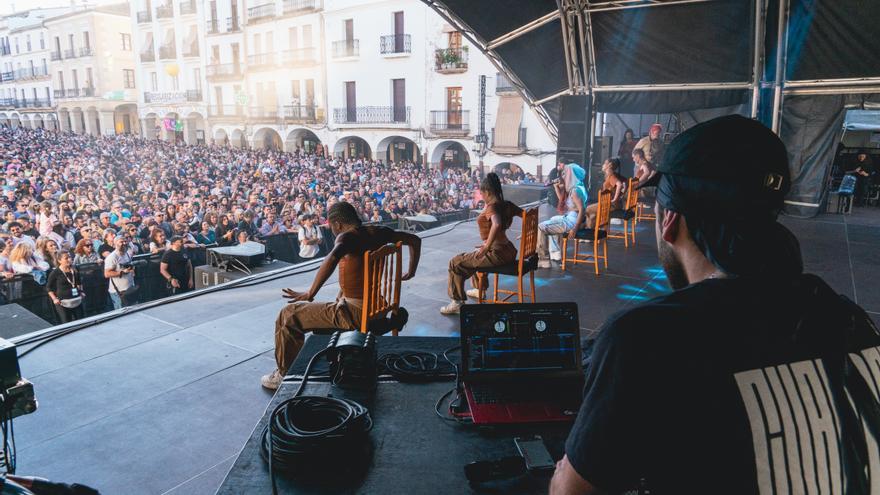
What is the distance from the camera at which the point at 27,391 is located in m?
2.18

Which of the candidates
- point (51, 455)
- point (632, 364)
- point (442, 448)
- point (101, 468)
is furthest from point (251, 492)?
point (51, 455)

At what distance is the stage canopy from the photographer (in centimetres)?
696

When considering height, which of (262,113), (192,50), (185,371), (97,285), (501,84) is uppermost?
(192,50)

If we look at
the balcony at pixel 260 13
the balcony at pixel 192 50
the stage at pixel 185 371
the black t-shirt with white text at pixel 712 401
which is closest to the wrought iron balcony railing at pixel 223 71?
the balcony at pixel 192 50

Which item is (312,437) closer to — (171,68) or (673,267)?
(673,267)

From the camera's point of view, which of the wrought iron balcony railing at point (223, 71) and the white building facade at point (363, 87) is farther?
the wrought iron balcony railing at point (223, 71)

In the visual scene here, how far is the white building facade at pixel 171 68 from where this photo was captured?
112 ft

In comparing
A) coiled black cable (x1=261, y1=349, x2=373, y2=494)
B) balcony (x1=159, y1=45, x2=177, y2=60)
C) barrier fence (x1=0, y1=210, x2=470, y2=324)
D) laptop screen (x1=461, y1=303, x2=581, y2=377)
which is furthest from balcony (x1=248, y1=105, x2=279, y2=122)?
coiled black cable (x1=261, y1=349, x2=373, y2=494)

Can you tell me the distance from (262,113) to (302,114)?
358cm

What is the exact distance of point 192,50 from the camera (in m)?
34.3

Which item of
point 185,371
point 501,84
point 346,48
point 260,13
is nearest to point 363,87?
point 346,48

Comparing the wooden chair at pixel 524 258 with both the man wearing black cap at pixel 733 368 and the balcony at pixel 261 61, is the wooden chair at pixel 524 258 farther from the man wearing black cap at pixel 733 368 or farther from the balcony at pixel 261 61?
the balcony at pixel 261 61

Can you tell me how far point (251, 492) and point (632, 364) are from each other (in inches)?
38.3

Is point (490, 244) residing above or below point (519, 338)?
below
